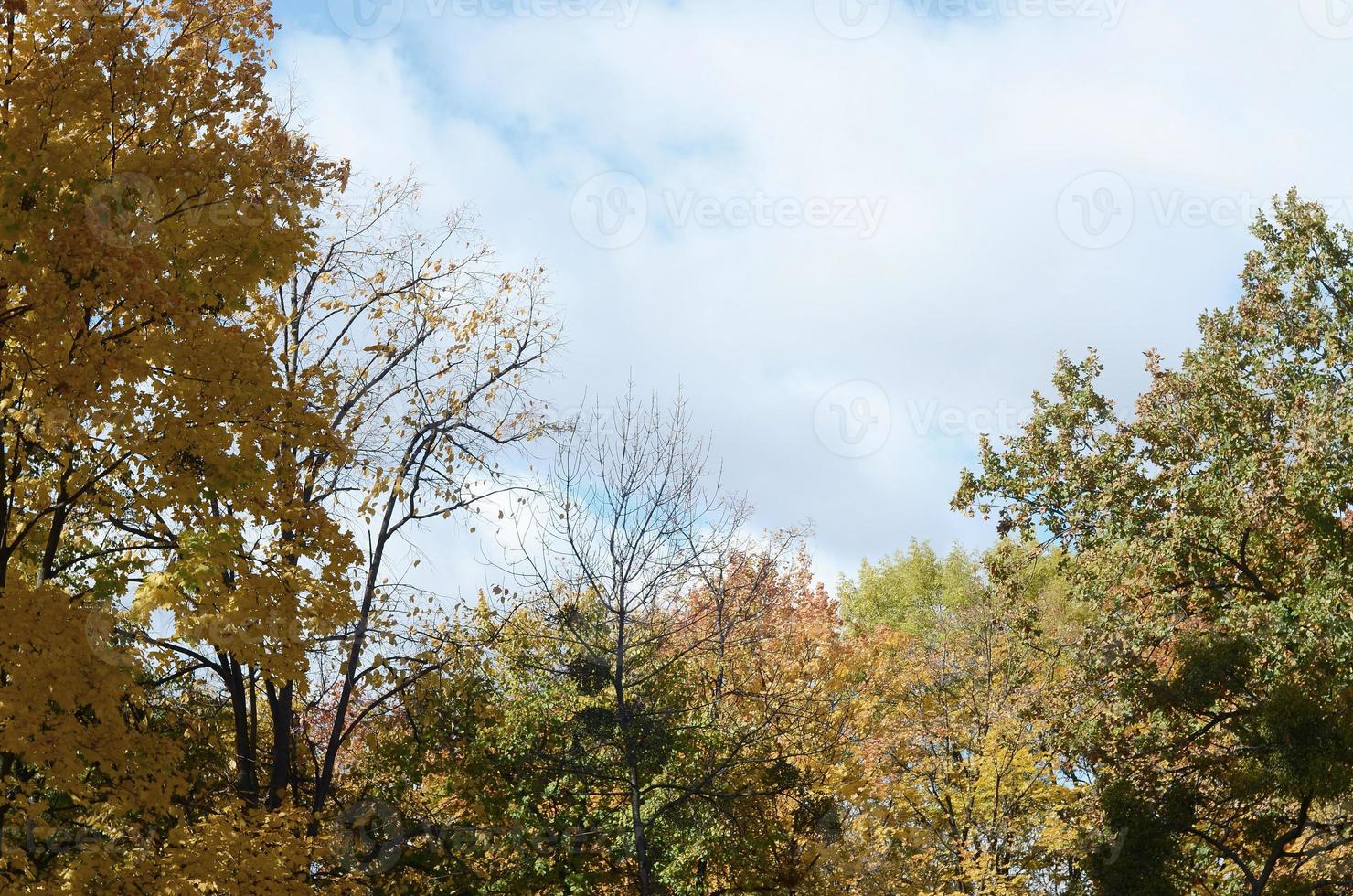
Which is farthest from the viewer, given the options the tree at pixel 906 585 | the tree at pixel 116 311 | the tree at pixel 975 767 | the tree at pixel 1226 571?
the tree at pixel 906 585

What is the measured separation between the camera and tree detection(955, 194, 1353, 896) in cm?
1678

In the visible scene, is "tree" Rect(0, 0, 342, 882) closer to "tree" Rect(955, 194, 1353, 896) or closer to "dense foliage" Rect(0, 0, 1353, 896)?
"dense foliage" Rect(0, 0, 1353, 896)

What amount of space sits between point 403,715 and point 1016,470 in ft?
36.6

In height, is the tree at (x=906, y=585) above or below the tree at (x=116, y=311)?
above

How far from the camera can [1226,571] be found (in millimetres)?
18609

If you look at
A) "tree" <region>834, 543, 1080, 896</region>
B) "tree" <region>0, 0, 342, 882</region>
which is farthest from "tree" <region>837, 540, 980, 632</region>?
"tree" <region>0, 0, 342, 882</region>

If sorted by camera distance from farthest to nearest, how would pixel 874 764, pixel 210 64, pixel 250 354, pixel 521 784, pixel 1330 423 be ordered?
pixel 874 764 < pixel 521 784 < pixel 1330 423 < pixel 210 64 < pixel 250 354

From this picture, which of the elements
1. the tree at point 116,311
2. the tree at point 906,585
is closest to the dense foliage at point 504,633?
the tree at point 116,311

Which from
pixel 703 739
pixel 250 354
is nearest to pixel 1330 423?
pixel 703 739

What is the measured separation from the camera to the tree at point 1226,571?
16781mm

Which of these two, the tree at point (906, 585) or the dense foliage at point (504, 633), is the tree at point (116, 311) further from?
the tree at point (906, 585)

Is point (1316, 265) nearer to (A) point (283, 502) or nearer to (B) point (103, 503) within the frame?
(A) point (283, 502)

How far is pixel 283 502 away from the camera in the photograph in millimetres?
11633

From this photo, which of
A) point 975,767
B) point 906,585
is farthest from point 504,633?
point 906,585
